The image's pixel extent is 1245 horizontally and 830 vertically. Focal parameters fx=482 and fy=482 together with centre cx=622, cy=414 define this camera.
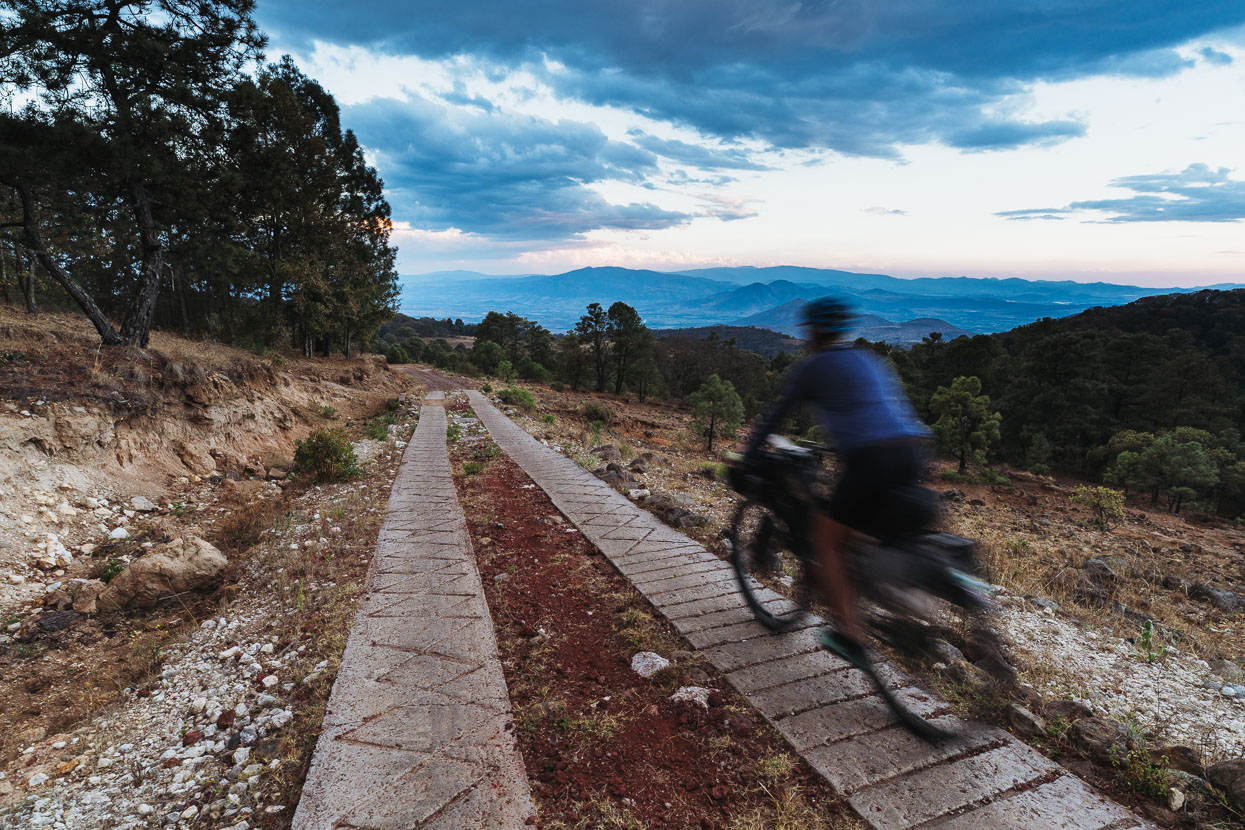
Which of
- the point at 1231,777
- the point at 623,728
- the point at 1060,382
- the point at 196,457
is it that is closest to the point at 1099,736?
the point at 1231,777

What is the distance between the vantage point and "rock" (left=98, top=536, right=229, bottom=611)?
4.23m

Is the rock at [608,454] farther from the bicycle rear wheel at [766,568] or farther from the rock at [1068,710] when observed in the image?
the rock at [1068,710]

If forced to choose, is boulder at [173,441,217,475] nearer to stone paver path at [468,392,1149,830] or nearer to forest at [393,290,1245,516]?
stone paver path at [468,392,1149,830]

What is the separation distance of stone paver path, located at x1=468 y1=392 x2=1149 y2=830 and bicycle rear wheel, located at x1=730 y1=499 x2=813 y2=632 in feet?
0.41

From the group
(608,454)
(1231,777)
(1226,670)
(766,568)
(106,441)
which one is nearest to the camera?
(1231,777)

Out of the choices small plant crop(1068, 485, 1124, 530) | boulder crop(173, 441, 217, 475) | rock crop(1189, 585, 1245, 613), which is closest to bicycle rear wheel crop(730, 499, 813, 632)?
rock crop(1189, 585, 1245, 613)

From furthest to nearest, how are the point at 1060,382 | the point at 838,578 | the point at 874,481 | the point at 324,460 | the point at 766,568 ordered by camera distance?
the point at 1060,382 < the point at 324,460 < the point at 766,568 < the point at 838,578 < the point at 874,481

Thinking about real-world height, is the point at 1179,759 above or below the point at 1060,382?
above

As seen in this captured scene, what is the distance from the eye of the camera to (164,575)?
14.3 feet

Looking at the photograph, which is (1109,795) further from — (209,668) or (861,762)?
(209,668)

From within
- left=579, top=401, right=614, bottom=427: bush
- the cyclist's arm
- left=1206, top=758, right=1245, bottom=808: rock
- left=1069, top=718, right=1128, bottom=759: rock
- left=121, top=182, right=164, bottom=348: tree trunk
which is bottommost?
left=579, top=401, right=614, bottom=427: bush

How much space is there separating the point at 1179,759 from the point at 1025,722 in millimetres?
577

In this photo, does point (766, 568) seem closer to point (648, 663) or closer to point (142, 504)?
point (648, 663)

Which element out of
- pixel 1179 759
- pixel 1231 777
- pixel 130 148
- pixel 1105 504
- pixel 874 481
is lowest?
pixel 1105 504
